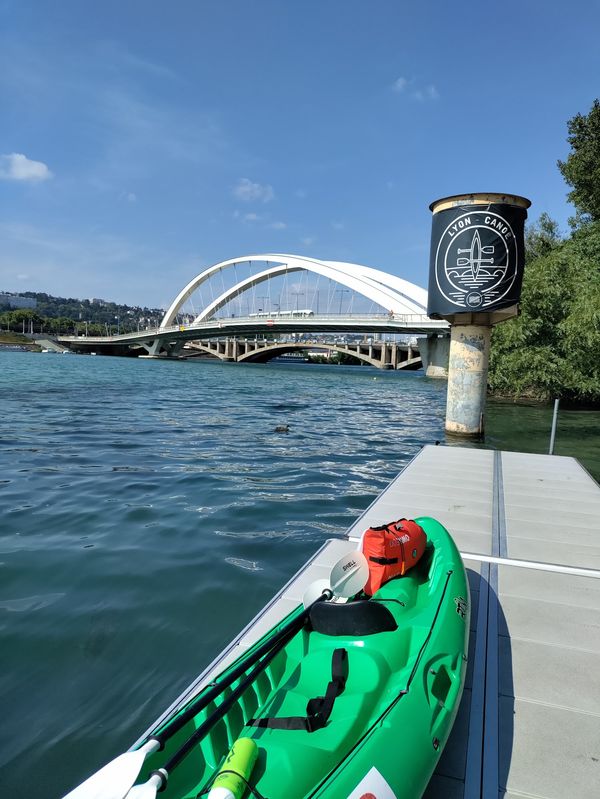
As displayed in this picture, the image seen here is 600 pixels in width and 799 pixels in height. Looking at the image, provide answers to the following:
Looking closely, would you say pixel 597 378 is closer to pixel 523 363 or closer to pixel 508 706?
pixel 523 363

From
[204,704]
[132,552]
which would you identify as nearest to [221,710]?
[204,704]

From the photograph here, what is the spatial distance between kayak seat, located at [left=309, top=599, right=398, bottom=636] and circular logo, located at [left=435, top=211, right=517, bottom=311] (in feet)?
36.8

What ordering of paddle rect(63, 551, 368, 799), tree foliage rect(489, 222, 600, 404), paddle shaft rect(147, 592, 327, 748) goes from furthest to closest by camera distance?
1. tree foliage rect(489, 222, 600, 404)
2. paddle shaft rect(147, 592, 327, 748)
3. paddle rect(63, 551, 368, 799)

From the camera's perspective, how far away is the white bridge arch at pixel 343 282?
58.9 meters

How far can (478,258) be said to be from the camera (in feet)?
41.4

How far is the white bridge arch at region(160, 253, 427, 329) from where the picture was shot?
58.9 meters

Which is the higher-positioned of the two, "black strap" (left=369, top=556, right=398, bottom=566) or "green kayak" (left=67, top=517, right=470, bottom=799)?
"black strap" (left=369, top=556, right=398, bottom=566)

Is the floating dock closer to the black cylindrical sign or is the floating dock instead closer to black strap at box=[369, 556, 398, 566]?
black strap at box=[369, 556, 398, 566]

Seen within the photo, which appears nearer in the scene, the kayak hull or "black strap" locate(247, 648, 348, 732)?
the kayak hull

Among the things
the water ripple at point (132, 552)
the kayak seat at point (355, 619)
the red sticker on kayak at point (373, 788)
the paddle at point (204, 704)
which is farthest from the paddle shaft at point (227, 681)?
the water ripple at point (132, 552)

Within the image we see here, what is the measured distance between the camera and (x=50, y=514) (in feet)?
22.3

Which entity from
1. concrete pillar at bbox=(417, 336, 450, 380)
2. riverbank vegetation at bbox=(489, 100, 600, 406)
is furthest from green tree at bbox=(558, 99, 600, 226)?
concrete pillar at bbox=(417, 336, 450, 380)

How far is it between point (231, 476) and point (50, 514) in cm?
311

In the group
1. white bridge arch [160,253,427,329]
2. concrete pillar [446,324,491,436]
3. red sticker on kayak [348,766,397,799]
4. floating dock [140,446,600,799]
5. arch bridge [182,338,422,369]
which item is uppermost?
white bridge arch [160,253,427,329]
